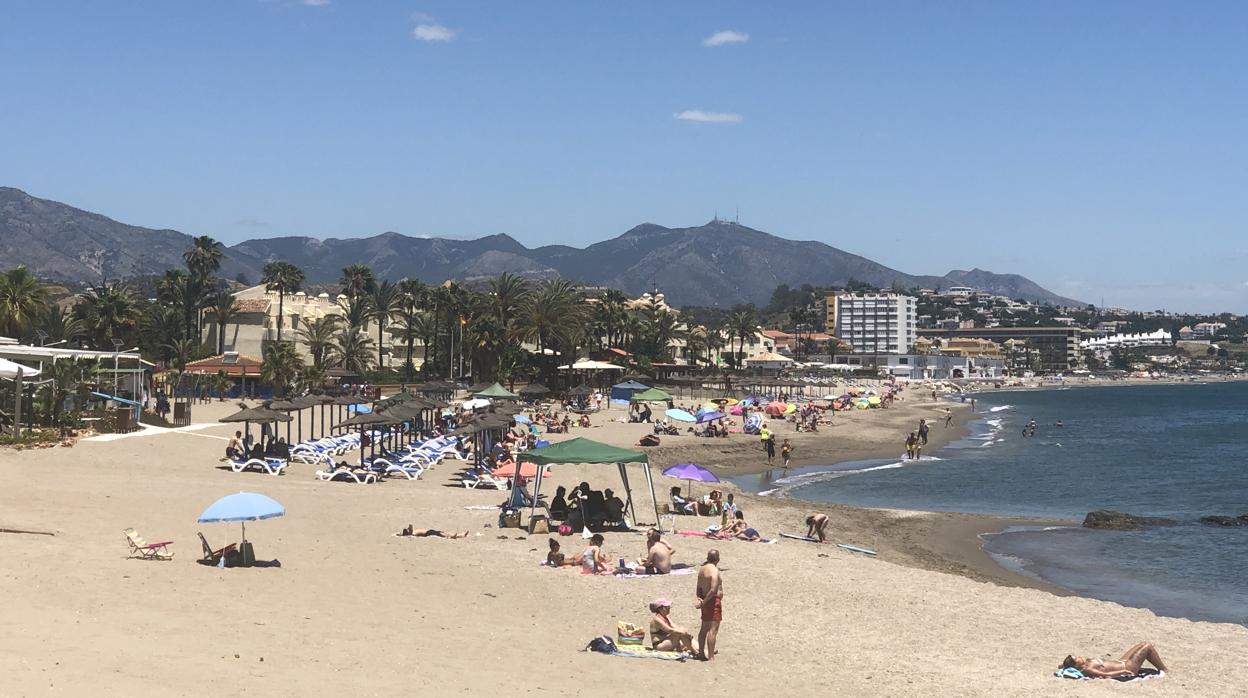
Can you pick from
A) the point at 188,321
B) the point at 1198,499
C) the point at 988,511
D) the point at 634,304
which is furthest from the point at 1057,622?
the point at 634,304

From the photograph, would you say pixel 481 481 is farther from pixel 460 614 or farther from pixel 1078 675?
pixel 1078 675

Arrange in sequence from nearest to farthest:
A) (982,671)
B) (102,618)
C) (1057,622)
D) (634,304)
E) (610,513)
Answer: (102,618), (982,671), (1057,622), (610,513), (634,304)

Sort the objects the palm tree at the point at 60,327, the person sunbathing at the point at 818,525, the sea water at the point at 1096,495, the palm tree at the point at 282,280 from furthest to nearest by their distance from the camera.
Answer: the palm tree at the point at 282,280 < the palm tree at the point at 60,327 < the person sunbathing at the point at 818,525 < the sea water at the point at 1096,495

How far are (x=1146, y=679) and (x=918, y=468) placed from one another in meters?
31.7

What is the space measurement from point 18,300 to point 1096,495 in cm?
4104

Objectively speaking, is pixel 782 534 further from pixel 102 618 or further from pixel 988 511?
pixel 102 618

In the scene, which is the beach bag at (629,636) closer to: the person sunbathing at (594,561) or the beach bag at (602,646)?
the beach bag at (602,646)

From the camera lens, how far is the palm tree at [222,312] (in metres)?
76.9

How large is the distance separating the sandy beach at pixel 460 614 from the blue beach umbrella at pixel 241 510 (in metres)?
0.69

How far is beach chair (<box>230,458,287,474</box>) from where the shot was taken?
27.3m

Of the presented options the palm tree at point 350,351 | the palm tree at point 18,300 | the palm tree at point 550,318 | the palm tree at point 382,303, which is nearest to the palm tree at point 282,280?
the palm tree at point 350,351

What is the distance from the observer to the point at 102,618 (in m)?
Result: 10.9

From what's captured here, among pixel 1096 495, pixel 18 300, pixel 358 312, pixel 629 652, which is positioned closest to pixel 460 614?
pixel 629 652

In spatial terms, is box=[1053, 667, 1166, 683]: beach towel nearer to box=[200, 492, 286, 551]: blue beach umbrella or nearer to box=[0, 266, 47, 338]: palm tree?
box=[200, 492, 286, 551]: blue beach umbrella
